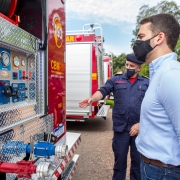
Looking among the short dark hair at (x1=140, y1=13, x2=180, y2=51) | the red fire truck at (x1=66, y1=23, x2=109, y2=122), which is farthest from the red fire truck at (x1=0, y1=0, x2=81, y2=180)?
the red fire truck at (x1=66, y1=23, x2=109, y2=122)

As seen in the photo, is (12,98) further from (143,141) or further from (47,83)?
(143,141)

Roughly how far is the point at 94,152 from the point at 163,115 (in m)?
3.32

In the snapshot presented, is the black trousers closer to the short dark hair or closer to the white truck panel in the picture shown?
the short dark hair

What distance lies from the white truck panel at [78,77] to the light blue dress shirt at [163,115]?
4.06 meters

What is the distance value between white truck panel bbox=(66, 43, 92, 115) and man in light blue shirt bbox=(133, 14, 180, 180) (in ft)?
13.0

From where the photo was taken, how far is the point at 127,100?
280 cm

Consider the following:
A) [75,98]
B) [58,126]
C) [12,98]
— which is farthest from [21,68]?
[75,98]

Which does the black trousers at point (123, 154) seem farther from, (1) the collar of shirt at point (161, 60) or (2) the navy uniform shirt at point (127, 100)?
(1) the collar of shirt at point (161, 60)

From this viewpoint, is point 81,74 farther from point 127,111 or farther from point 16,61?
point 16,61

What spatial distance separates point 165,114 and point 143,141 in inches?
10.9

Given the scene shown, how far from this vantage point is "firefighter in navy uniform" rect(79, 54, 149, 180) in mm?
2781

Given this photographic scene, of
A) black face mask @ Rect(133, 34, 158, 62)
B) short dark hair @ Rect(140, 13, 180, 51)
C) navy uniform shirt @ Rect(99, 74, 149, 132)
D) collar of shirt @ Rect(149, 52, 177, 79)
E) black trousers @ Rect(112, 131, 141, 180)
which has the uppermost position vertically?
short dark hair @ Rect(140, 13, 180, 51)

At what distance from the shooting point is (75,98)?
5.52 metres

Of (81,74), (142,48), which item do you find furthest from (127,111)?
(81,74)
